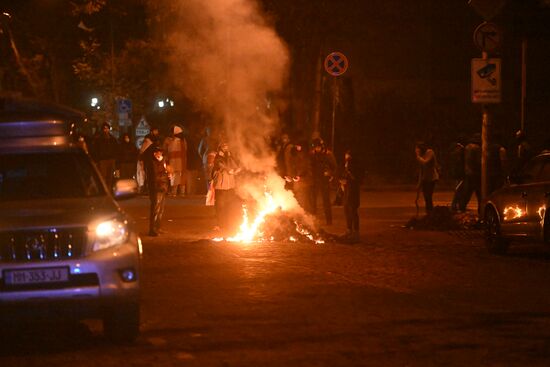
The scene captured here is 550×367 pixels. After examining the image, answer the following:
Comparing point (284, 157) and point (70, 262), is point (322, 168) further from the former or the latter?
point (70, 262)

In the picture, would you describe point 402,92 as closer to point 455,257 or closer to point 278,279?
point 455,257

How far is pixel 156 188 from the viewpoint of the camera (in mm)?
18578

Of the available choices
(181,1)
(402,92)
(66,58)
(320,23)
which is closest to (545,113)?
(402,92)

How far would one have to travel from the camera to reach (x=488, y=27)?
18766mm

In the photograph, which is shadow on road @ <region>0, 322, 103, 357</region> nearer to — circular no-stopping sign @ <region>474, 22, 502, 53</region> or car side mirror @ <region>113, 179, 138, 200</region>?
car side mirror @ <region>113, 179, 138, 200</region>

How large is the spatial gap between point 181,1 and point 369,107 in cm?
1730

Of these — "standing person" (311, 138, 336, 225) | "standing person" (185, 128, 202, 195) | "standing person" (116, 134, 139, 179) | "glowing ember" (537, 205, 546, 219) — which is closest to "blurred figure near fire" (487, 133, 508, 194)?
"standing person" (311, 138, 336, 225)

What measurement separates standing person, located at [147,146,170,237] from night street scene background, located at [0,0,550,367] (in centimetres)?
32

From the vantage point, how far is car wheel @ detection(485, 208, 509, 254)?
1561 cm

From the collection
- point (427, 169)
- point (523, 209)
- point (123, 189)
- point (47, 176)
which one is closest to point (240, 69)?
point (427, 169)

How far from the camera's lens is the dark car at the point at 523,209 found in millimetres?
14539

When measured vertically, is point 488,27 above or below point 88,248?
above

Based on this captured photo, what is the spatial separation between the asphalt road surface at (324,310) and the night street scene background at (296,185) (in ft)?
0.11

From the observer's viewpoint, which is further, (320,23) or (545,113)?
(545,113)
